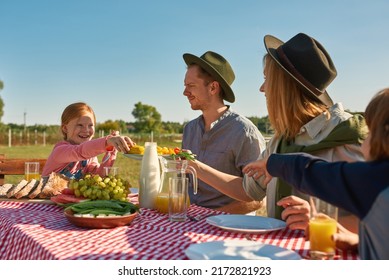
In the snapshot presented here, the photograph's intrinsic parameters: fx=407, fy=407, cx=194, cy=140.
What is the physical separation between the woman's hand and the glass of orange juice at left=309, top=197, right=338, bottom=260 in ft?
0.76

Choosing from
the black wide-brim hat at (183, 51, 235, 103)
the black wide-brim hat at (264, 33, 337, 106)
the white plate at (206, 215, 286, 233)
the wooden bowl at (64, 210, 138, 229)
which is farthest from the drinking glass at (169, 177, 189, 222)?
the black wide-brim hat at (183, 51, 235, 103)

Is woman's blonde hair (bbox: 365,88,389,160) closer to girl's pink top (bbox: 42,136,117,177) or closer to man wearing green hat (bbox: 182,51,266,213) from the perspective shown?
girl's pink top (bbox: 42,136,117,177)

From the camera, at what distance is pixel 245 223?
1.98 meters

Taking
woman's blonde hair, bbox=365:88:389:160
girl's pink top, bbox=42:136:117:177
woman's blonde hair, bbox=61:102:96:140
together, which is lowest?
girl's pink top, bbox=42:136:117:177

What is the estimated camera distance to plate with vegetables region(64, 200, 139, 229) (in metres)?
1.85

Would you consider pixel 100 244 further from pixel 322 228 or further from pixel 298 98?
pixel 298 98

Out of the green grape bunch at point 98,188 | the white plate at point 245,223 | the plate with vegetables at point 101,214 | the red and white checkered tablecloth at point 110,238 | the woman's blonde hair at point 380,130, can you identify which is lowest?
the red and white checkered tablecloth at point 110,238

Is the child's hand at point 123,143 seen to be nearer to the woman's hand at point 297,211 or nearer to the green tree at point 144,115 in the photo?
the woman's hand at point 297,211

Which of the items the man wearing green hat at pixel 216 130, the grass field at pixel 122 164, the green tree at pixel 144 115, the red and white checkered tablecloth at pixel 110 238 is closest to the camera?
the red and white checkered tablecloth at pixel 110 238

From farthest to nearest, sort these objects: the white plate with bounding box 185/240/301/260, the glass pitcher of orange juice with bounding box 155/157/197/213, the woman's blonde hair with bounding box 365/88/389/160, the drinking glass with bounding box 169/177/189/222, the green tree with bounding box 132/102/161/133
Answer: the green tree with bounding box 132/102/161/133 < the glass pitcher of orange juice with bounding box 155/157/197/213 < the drinking glass with bounding box 169/177/189/222 < the white plate with bounding box 185/240/301/260 < the woman's blonde hair with bounding box 365/88/389/160

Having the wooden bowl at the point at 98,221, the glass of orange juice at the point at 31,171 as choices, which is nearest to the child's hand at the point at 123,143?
the glass of orange juice at the point at 31,171

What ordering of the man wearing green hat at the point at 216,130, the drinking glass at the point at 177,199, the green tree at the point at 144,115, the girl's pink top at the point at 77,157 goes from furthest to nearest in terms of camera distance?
Answer: 1. the green tree at the point at 144,115
2. the man wearing green hat at the point at 216,130
3. the girl's pink top at the point at 77,157
4. the drinking glass at the point at 177,199

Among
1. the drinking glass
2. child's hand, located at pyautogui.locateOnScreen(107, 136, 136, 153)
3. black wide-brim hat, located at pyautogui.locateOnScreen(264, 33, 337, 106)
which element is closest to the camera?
the drinking glass

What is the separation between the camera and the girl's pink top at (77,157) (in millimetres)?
2991
